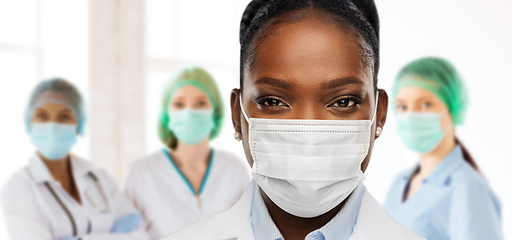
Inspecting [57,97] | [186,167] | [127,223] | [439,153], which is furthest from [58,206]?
[439,153]

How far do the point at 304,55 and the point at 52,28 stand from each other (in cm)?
346

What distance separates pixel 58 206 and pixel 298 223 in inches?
75.0

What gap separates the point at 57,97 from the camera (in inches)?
99.9

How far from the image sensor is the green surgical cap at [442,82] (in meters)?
2.87

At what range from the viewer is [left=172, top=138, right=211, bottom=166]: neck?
2.95m

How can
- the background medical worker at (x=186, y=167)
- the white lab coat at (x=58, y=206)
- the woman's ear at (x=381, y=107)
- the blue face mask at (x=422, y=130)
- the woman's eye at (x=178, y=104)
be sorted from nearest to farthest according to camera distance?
the woman's ear at (x=381, y=107)
the white lab coat at (x=58, y=206)
the background medical worker at (x=186, y=167)
the blue face mask at (x=422, y=130)
the woman's eye at (x=178, y=104)

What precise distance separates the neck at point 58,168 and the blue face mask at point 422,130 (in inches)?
96.2

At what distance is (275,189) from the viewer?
0.99 metres

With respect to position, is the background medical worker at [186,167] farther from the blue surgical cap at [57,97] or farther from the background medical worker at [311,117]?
the background medical worker at [311,117]

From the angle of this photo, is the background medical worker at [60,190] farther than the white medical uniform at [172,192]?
No

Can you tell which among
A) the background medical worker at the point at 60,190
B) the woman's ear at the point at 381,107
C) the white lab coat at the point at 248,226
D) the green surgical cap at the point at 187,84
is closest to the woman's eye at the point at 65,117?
the background medical worker at the point at 60,190

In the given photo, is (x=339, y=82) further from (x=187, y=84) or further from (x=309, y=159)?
(x=187, y=84)

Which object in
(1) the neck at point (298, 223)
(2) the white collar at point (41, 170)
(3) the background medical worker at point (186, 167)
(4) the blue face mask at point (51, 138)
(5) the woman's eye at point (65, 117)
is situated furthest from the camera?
(3) the background medical worker at point (186, 167)

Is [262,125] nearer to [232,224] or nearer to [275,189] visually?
[275,189]
